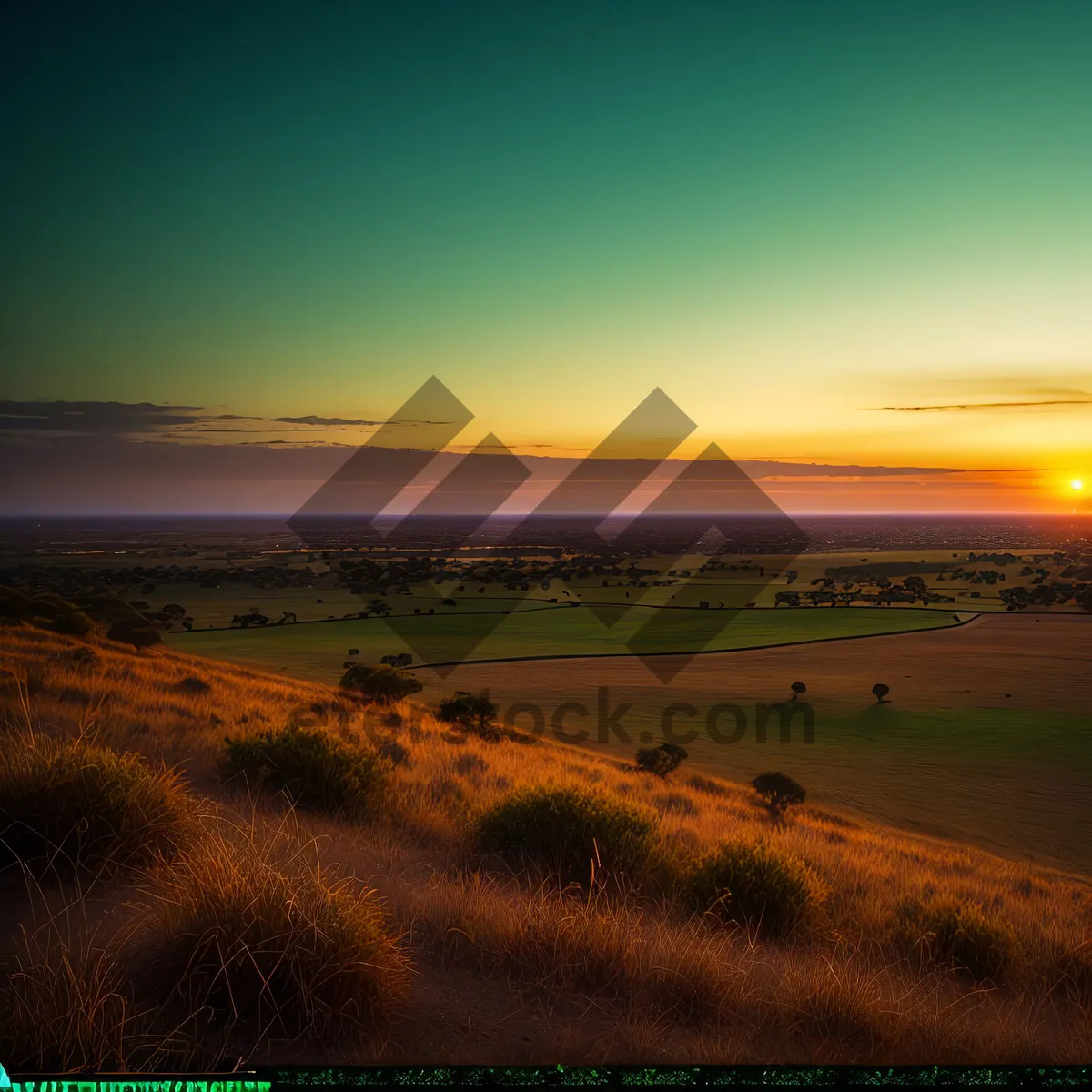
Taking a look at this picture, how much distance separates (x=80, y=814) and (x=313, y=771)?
3.21 m

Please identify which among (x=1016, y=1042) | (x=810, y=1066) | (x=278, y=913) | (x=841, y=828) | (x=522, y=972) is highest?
(x=278, y=913)

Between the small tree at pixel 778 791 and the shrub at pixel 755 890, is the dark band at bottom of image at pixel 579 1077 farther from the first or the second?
the small tree at pixel 778 791

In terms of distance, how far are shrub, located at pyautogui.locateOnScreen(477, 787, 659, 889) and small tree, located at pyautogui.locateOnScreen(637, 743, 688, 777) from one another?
1525 centimetres

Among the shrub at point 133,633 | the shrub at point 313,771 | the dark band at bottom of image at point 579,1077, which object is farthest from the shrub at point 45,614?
the dark band at bottom of image at point 579,1077

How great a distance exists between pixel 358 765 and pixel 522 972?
4.50m

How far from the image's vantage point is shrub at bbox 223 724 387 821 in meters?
7.87

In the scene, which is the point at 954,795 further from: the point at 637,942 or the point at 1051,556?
the point at 1051,556

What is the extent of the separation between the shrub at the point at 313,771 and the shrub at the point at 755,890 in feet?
12.0

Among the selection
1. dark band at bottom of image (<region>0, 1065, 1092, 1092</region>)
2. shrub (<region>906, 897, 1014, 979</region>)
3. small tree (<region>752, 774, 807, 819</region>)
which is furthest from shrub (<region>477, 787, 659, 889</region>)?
small tree (<region>752, 774, 807, 819</region>)

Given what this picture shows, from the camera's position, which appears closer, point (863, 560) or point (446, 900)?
point (446, 900)

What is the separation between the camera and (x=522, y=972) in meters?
4.28

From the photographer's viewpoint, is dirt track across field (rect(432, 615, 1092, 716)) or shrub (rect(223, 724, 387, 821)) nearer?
shrub (rect(223, 724, 387, 821))

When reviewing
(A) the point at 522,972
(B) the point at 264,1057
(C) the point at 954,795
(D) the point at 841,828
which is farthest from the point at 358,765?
(C) the point at 954,795

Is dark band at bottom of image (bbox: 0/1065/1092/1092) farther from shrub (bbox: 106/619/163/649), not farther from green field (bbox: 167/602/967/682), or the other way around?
green field (bbox: 167/602/967/682)
